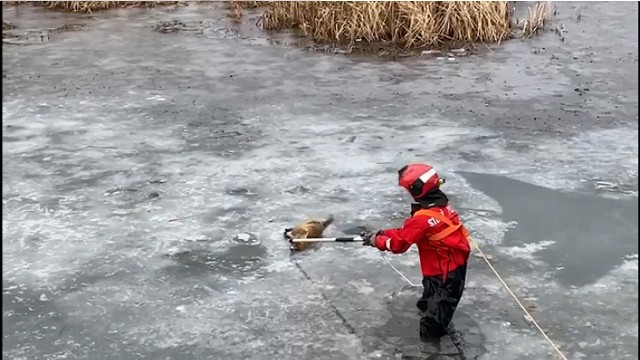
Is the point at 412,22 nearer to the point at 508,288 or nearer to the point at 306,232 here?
the point at 306,232

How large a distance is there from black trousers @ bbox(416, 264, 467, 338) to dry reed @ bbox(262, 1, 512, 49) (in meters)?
7.82

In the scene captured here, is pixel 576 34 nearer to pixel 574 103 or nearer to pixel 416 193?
pixel 574 103

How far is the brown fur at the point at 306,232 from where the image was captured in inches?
209

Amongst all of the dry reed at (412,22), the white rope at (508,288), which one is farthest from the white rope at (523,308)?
the dry reed at (412,22)

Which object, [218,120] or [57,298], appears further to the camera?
[218,120]

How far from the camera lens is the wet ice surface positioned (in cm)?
437

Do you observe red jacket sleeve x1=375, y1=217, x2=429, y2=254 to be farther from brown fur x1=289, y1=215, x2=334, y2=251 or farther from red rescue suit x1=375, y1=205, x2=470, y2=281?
brown fur x1=289, y1=215, x2=334, y2=251

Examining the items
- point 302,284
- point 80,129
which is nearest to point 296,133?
point 80,129

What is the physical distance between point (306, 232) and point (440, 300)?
1525mm

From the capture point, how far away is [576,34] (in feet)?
39.3

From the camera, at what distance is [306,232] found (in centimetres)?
537

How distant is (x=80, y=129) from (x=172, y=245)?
326cm

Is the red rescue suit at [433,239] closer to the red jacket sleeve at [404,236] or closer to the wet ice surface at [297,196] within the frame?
the red jacket sleeve at [404,236]

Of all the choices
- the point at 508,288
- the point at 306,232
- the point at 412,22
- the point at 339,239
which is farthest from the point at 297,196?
the point at 412,22
